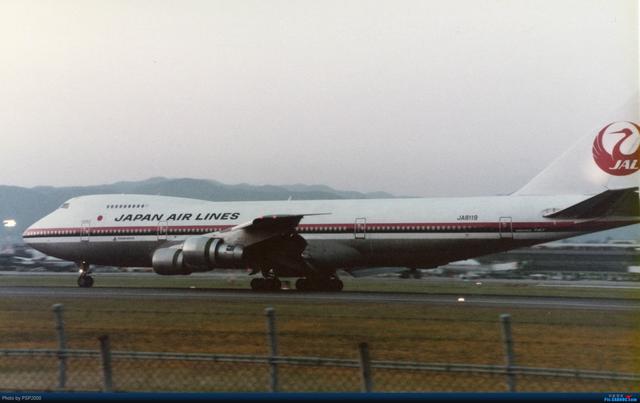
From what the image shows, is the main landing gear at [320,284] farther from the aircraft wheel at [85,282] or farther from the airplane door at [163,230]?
the aircraft wheel at [85,282]

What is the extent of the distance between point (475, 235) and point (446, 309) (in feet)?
25.0

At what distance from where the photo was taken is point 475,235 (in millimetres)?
27844

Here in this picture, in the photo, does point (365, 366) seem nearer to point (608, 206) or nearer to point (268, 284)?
point (608, 206)

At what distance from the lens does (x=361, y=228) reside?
96.7 feet

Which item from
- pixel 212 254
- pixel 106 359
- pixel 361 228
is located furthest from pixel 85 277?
pixel 106 359

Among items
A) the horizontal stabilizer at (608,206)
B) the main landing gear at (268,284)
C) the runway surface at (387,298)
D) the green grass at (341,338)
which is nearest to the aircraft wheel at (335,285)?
the main landing gear at (268,284)

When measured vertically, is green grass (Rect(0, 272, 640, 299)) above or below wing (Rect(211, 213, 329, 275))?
below

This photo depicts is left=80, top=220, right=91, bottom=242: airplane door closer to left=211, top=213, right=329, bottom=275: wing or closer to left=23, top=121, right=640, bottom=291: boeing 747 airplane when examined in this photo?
left=23, top=121, right=640, bottom=291: boeing 747 airplane

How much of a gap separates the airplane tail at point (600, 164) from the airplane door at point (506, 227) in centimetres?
190

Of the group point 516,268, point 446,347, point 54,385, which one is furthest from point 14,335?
point 516,268

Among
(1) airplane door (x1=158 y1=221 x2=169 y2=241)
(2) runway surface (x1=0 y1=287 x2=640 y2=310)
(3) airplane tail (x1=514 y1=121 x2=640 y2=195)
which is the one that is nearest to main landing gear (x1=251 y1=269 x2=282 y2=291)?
(2) runway surface (x1=0 y1=287 x2=640 y2=310)

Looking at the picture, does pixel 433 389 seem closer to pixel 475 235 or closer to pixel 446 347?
pixel 446 347

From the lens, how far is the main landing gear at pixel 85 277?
109ft

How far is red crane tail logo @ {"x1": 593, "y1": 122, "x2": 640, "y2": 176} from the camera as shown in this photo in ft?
90.8
